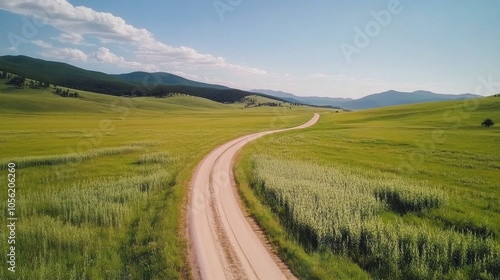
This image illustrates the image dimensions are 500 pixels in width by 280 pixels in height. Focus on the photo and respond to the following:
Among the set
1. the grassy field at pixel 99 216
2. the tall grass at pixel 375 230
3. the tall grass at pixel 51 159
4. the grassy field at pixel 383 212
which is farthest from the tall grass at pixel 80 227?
Result: the tall grass at pixel 51 159

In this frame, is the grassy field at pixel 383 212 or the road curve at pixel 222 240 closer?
the road curve at pixel 222 240

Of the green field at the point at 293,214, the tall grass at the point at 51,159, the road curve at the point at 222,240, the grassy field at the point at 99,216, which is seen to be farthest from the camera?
the tall grass at the point at 51,159

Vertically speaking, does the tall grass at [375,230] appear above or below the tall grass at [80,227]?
above

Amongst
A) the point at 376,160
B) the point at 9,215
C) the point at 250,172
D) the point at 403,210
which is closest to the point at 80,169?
the point at 9,215

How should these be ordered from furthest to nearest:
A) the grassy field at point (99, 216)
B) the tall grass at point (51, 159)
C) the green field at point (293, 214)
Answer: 1. the tall grass at point (51, 159)
2. the green field at point (293, 214)
3. the grassy field at point (99, 216)

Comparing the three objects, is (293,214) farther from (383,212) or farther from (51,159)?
(51,159)

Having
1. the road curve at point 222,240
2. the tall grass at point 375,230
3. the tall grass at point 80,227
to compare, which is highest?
the tall grass at point 375,230

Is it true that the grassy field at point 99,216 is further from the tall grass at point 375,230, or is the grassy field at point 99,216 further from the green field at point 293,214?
the tall grass at point 375,230

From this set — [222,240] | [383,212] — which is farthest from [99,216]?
[383,212]
